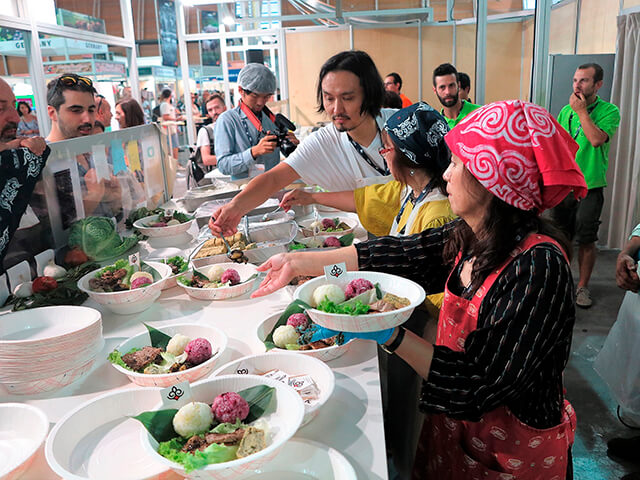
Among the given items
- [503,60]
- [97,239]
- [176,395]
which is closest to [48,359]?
[176,395]

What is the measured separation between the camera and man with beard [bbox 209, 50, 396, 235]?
7.62ft

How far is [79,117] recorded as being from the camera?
2.53m

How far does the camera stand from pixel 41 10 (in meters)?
3.01

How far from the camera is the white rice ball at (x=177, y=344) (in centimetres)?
137

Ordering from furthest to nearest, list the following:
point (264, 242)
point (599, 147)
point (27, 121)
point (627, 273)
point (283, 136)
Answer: point (599, 147) → point (27, 121) → point (283, 136) → point (264, 242) → point (627, 273)

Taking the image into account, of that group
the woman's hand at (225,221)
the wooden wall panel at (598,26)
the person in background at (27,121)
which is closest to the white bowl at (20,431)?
the woman's hand at (225,221)

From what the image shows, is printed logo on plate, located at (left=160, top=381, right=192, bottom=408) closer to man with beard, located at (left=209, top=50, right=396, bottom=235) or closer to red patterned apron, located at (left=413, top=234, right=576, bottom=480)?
red patterned apron, located at (left=413, top=234, right=576, bottom=480)

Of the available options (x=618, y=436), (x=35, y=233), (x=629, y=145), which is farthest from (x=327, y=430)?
(x=629, y=145)

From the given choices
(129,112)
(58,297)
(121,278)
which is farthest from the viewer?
(129,112)

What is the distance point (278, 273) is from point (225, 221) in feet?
2.12

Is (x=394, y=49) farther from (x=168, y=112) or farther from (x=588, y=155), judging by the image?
(x=588, y=155)

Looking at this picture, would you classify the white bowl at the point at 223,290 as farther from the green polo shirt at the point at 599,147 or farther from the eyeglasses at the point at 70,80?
the green polo shirt at the point at 599,147

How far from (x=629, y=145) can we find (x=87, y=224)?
4.60 meters

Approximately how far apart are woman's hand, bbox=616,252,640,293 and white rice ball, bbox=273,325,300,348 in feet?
4.90
